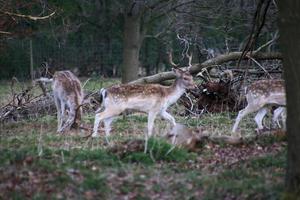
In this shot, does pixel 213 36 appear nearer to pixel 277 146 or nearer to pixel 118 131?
pixel 118 131

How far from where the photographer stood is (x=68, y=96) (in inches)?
486

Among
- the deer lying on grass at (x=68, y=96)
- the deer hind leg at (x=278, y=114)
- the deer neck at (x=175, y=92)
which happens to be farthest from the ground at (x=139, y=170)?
the deer hind leg at (x=278, y=114)

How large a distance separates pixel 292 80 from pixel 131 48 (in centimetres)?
1452

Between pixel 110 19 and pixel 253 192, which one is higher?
pixel 110 19

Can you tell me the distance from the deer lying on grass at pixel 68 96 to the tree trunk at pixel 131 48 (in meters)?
8.07

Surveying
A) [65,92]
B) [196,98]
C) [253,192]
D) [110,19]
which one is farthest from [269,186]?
[110,19]

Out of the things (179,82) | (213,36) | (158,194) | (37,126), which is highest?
(213,36)

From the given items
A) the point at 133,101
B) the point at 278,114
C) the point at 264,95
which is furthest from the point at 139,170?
the point at 278,114

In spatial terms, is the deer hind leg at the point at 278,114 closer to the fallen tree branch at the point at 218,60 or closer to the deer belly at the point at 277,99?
the deer belly at the point at 277,99

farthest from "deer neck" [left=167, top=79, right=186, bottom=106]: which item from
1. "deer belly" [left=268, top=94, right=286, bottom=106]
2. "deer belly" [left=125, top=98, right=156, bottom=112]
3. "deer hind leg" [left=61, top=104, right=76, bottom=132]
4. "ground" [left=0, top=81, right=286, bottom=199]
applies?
"ground" [left=0, top=81, right=286, bottom=199]

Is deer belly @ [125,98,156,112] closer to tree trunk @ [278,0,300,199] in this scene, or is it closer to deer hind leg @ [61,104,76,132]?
deer hind leg @ [61,104,76,132]

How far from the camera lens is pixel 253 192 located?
7.11m

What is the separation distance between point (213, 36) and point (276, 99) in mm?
17143

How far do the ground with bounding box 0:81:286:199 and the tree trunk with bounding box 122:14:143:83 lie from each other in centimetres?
1107
